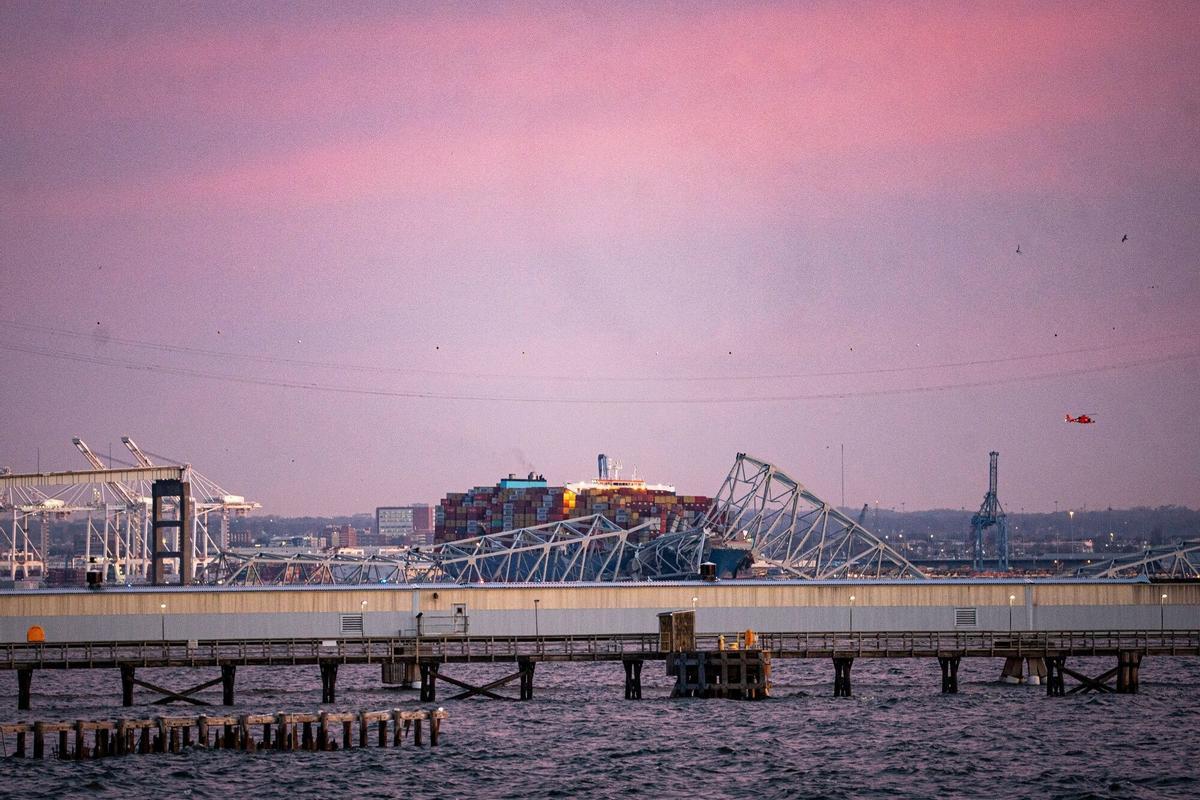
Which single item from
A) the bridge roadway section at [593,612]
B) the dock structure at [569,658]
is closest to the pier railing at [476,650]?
the dock structure at [569,658]

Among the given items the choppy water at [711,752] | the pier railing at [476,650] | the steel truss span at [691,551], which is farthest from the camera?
the steel truss span at [691,551]

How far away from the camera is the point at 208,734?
6725 centimetres

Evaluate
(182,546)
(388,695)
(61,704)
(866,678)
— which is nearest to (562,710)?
(388,695)

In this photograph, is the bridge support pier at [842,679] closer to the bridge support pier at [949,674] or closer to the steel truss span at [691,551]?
the bridge support pier at [949,674]

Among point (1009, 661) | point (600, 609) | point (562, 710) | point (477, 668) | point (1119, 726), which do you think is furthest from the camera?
point (477, 668)

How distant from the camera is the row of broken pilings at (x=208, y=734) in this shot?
6291cm

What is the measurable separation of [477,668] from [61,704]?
4271cm

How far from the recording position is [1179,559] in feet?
624

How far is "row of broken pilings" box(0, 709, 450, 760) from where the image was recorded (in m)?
62.9

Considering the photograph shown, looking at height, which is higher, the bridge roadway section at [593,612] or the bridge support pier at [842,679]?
the bridge roadway section at [593,612]

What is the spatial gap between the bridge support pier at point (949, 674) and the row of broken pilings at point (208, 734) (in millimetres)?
29703

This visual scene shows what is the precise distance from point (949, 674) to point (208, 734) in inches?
1553

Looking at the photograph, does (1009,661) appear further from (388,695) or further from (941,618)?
(388,695)

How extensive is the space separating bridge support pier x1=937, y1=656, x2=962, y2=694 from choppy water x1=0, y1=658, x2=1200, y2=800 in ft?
3.68
